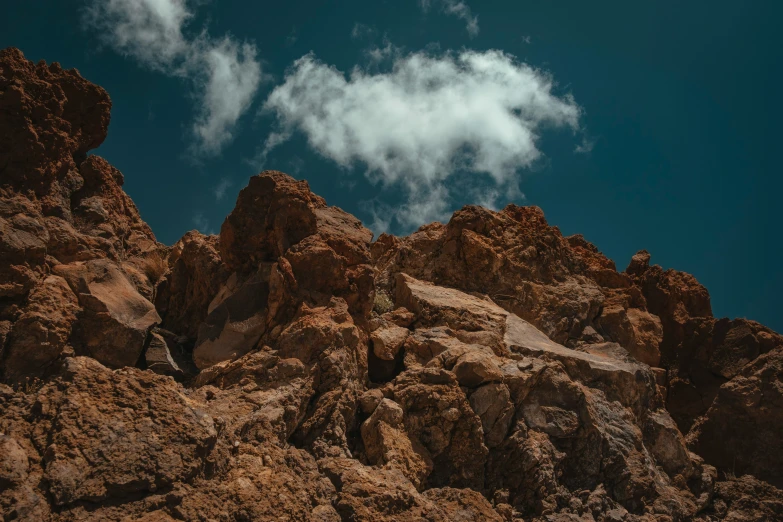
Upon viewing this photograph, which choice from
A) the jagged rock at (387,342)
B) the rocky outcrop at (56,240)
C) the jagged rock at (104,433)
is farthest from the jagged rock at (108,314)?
the jagged rock at (387,342)

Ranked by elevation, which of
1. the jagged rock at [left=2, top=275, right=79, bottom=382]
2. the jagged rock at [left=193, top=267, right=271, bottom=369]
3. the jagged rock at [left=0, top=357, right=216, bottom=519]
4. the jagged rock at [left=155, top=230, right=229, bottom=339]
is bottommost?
the jagged rock at [left=0, top=357, right=216, bottom=519]

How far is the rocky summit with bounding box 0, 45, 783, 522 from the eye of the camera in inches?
272

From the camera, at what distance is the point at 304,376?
31.1 ft

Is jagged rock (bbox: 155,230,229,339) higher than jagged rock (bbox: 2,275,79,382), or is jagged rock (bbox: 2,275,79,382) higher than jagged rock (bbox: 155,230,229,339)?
jagged rock (bbox: 155,230,229,339)

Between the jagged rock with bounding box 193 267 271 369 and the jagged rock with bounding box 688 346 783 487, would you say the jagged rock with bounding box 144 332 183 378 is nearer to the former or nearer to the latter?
the jagged rock with bounding box 193 267 271 369

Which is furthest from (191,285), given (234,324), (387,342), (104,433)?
(104,433)

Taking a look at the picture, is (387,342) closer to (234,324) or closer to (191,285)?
(234,324)

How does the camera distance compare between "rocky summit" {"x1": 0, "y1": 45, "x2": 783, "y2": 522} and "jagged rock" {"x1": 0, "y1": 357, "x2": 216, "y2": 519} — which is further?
"rocky summit" {"x1": 0, "y1": 45, "x2": 783, "y2": 522}

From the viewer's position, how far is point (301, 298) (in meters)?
10.8

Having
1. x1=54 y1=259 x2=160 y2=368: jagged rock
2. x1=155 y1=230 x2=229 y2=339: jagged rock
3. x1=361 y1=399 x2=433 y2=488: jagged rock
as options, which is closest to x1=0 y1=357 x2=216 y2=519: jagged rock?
x1=54 y1=259 x2=160 y2=368: jagged rock

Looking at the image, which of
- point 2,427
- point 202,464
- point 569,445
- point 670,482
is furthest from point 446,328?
point 2,427

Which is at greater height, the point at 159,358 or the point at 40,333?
the point at 159,358

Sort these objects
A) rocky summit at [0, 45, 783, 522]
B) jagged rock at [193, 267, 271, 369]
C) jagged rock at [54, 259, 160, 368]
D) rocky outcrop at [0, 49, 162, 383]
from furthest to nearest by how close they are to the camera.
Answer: jagged rock at [193, 267, 271, 369]
jagged rock at [54, 259, 160, 368]
rocky outcrop at [0, 49, 162, 383]
rocky summit at [0, 45, 783, 522]

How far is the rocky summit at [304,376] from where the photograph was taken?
6914 mm
